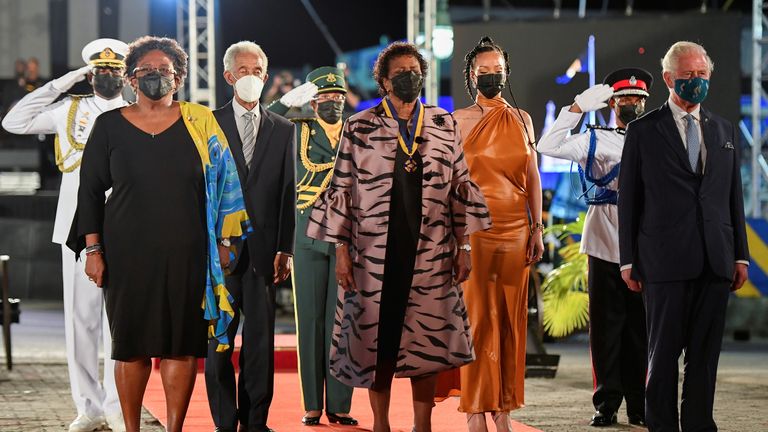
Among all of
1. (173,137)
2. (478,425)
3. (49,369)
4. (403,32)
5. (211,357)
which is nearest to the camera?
(173,137)

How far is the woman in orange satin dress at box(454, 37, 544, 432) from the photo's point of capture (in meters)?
6.48

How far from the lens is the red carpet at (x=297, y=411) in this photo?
7305mm

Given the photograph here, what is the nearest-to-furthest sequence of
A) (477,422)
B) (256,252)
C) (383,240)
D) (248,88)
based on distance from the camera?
(383,240) → (477,422) → (256,252) → (248,88)

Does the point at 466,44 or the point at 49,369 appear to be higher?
the point at 466,44

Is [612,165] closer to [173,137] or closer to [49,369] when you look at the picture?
[173,137]

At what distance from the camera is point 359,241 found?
5930 millimetres

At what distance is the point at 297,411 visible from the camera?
8.05 m

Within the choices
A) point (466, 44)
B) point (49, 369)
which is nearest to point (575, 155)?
point (49, 369)

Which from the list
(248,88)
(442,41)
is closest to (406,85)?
(248,88)

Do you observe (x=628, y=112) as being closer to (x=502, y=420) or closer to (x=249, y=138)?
(x=502, y=420)

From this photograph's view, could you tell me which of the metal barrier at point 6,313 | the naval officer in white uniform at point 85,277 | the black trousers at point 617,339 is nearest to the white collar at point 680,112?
the black trousers at point 617,339

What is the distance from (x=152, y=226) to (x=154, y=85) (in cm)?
62

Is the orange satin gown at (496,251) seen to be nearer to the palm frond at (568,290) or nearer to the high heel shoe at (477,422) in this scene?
the high heel shoe at (477,422)

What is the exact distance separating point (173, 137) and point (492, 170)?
63.4 inches
